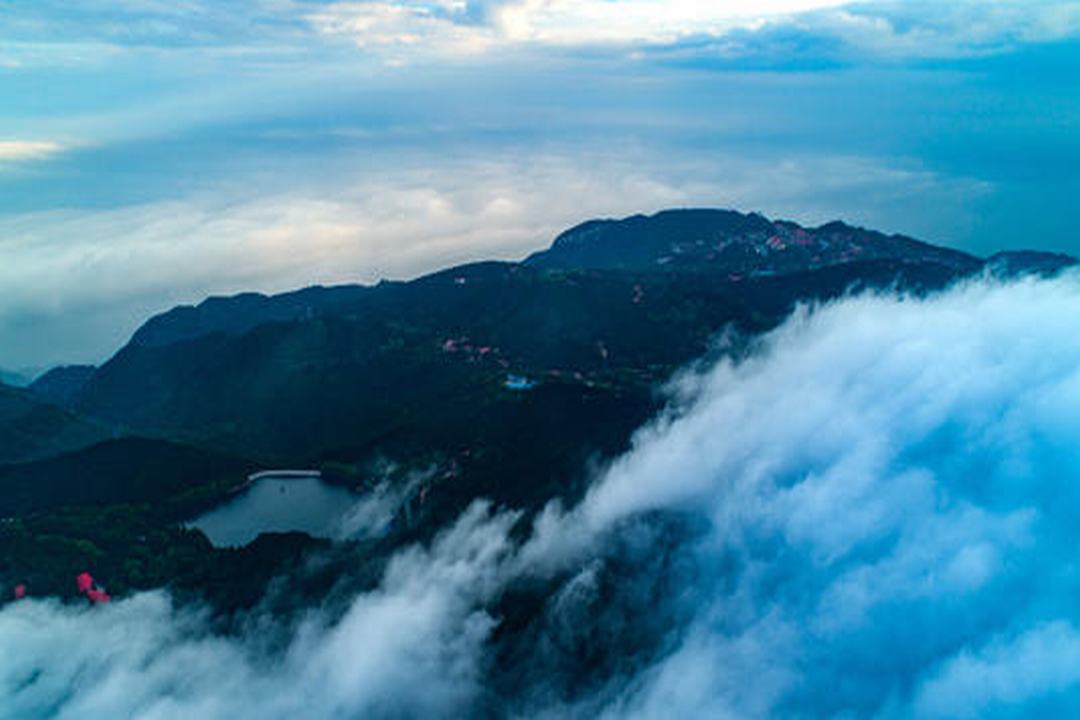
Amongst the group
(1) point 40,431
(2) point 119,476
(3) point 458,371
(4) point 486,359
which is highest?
(4) point 486,359

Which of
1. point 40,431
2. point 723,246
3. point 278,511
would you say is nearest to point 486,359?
point 278,511

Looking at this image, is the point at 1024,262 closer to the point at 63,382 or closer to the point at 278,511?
the point at 278,511

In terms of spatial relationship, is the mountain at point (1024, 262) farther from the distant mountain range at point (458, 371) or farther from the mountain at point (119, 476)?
the mountain at point (119, 476)

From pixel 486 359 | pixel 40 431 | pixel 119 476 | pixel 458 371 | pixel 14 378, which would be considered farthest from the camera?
pixel 14 378

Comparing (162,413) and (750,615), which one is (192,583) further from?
(162,413)

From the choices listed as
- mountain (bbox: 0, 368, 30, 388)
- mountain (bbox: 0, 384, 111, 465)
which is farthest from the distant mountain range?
mountain (bbox: 0, 368, 30, 388)

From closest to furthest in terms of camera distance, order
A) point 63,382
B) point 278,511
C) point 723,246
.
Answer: point 278,511
point 723,246
point 63,382
